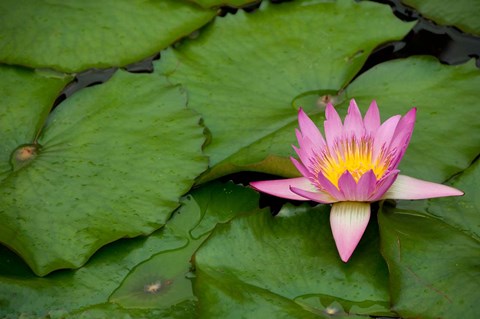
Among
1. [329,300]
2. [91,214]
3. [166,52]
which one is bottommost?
[329,300]

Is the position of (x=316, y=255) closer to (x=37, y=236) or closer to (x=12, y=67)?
(x=37, y=236)

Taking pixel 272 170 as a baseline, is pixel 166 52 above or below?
above

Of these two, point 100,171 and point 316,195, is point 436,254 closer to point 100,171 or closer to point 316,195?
point 316,195

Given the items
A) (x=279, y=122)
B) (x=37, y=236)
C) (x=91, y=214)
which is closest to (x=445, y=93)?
(x=279, y=122)

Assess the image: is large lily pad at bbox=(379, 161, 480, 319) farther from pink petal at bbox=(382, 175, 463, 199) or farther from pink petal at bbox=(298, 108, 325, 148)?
pink petal at bbox=(298, 108, 325, 148)

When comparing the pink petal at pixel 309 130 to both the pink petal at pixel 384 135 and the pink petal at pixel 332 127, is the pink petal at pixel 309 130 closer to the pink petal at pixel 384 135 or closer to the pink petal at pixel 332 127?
the pink petal at pixel 332 127

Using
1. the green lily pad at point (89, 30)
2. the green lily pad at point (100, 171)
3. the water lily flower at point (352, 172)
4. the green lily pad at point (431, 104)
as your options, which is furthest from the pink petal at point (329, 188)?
the green lily pad at point (89, 30)
